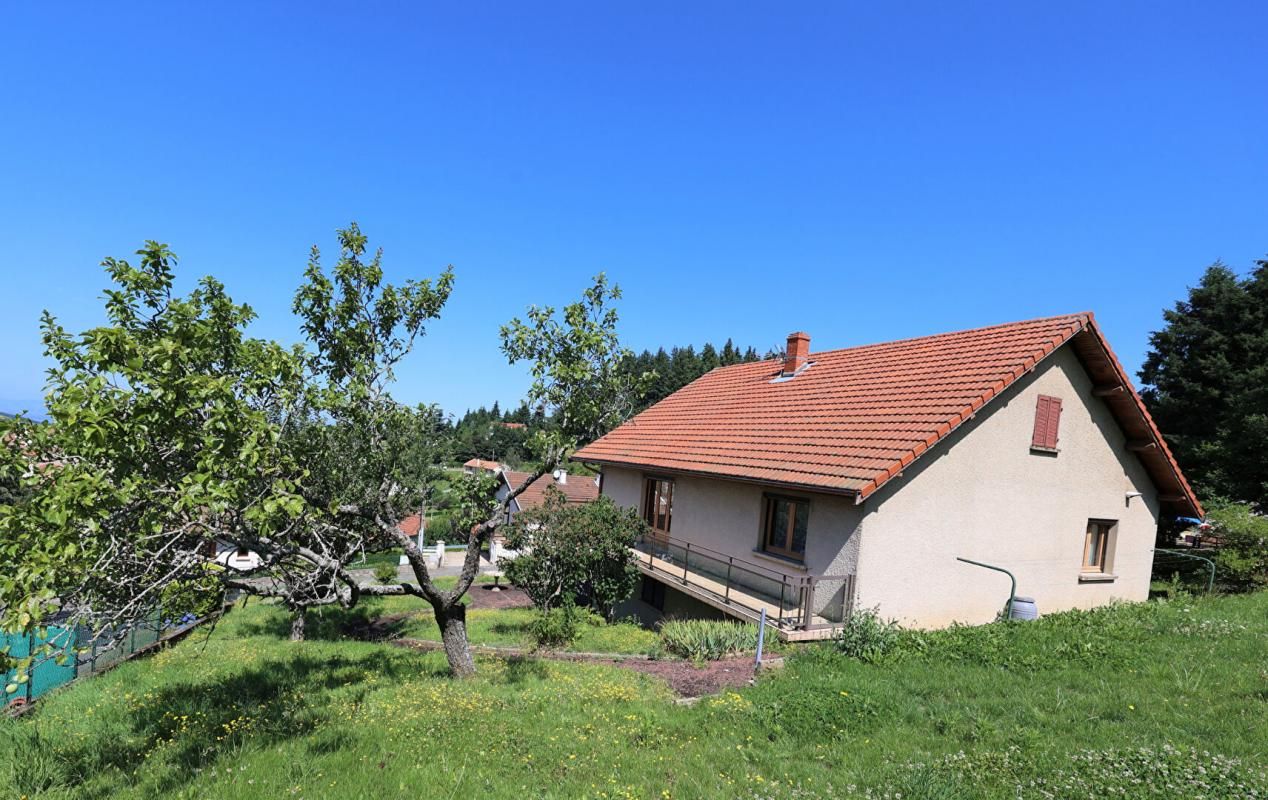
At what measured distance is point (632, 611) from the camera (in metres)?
18.5

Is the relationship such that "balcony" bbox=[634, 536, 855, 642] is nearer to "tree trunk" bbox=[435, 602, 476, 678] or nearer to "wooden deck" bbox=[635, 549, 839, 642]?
"wooden deck" bbox=[635, 549, 839, 642]

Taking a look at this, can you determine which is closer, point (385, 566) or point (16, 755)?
point (16, 755)

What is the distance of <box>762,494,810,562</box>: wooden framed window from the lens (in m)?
13.1

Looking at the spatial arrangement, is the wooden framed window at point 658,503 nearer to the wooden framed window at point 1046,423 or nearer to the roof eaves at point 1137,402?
the wooden framed window at point 1046,423

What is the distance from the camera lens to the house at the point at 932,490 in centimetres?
1180

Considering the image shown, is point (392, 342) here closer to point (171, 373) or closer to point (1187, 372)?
point (171, 373)

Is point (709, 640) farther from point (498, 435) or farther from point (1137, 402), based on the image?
point (498, 435)

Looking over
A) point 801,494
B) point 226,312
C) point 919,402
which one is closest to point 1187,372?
point 919,402

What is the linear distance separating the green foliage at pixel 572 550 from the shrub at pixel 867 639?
6783 mm

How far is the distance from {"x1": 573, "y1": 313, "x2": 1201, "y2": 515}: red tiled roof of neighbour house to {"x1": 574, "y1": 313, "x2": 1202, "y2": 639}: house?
48 millimetres

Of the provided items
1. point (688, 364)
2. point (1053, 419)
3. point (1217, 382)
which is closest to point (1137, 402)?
point (1053, 419)

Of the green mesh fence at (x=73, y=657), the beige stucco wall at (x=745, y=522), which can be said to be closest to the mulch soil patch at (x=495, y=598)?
the beige stucco wall at (x=745, y=522)

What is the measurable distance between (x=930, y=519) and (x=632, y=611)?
958 centimetres

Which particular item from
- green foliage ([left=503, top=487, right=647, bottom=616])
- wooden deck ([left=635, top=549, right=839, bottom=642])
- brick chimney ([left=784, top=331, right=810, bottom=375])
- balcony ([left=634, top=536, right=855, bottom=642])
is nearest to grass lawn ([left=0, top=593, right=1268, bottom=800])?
wooden deck ([left=635, top=549, right=839, bottom=642])
